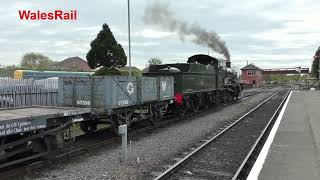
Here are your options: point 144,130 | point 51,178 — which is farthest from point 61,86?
point 51,178

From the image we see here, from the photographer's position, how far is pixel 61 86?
492 inches

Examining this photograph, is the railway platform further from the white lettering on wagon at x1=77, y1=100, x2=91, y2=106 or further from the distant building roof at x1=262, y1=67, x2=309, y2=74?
the distant building roof at x1=262, y1=67, x2=309, y2=74

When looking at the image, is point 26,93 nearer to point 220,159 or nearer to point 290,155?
point 220,159

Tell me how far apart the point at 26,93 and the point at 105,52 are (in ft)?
88.6

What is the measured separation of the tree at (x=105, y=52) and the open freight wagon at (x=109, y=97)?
95.4 ft

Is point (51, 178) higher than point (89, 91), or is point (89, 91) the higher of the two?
point (89, 91)

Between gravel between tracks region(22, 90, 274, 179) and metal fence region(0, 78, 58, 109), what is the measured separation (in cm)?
478

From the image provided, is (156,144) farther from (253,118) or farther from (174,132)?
(253,118)

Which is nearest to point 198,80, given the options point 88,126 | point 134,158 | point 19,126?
point 88,126

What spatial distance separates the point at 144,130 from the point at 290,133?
504 centimetres

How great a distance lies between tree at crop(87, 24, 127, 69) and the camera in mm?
43188

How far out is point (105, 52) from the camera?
43281mm

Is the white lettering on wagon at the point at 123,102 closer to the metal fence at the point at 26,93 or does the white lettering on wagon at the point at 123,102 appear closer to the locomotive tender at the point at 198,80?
the metal fence at the point at 26,93

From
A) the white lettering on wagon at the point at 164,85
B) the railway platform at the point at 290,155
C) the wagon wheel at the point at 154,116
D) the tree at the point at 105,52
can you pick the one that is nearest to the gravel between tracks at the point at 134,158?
the wagon wheel at the point at 154,116
